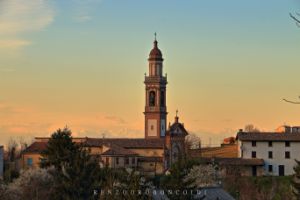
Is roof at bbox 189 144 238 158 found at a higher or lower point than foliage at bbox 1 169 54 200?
higher

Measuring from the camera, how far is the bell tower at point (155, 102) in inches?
3696

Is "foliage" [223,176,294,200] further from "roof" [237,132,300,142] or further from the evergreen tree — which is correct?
"roof" [237,132,300,142]

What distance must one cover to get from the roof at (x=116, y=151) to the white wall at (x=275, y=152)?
11.3 m

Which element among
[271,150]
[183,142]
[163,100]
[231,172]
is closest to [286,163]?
[271,150]

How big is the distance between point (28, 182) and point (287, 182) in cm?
2860

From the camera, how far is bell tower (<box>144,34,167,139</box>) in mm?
93875

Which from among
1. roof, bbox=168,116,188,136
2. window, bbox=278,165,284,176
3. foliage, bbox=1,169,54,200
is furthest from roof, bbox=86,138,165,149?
foliage, bbox=1,169,54,200

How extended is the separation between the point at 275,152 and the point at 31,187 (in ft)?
120

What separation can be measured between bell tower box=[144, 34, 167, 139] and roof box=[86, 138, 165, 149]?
8.95m

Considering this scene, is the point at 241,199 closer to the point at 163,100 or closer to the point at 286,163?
the point at 286,163

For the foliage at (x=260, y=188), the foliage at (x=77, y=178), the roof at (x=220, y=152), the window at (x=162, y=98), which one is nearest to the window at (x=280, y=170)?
the foliage at (x=260, y=188)

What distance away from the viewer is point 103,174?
154 feet

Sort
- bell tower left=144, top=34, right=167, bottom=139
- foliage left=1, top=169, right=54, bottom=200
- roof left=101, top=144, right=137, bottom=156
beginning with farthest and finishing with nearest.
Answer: bell tower left=144, top=34, right=167, bottom=139 < roof left=101, top=144, right=137, bottom=156 < foliage left=1, top=169, right=54, bottom=200

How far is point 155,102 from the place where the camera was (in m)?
95.3
